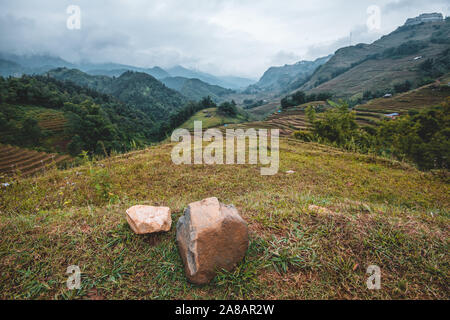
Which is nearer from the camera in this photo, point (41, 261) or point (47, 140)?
point (41, 261)

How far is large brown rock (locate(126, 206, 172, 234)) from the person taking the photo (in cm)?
209

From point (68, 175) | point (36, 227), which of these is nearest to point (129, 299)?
point (36, 227)

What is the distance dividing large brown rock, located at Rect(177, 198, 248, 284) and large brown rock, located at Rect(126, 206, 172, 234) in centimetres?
29

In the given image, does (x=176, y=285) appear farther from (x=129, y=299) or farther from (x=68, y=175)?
(x=68, y=175)

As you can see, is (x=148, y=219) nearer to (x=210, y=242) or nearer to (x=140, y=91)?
(x=210, y=242)

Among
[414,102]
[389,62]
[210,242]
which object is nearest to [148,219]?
[210,242]

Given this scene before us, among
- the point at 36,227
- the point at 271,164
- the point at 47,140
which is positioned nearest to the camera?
the point at 36,227

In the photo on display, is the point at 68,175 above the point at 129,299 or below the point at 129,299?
above

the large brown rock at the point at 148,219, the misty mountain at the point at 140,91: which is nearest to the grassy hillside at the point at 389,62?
the large brown rock at the point at 148,219

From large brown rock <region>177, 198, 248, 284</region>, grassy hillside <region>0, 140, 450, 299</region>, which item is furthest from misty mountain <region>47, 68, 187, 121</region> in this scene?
large brown rock <region>177, 198, 248, 284</region>

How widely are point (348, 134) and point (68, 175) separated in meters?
21.1

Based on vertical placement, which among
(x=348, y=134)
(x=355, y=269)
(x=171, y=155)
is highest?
(x=348, y=134)
